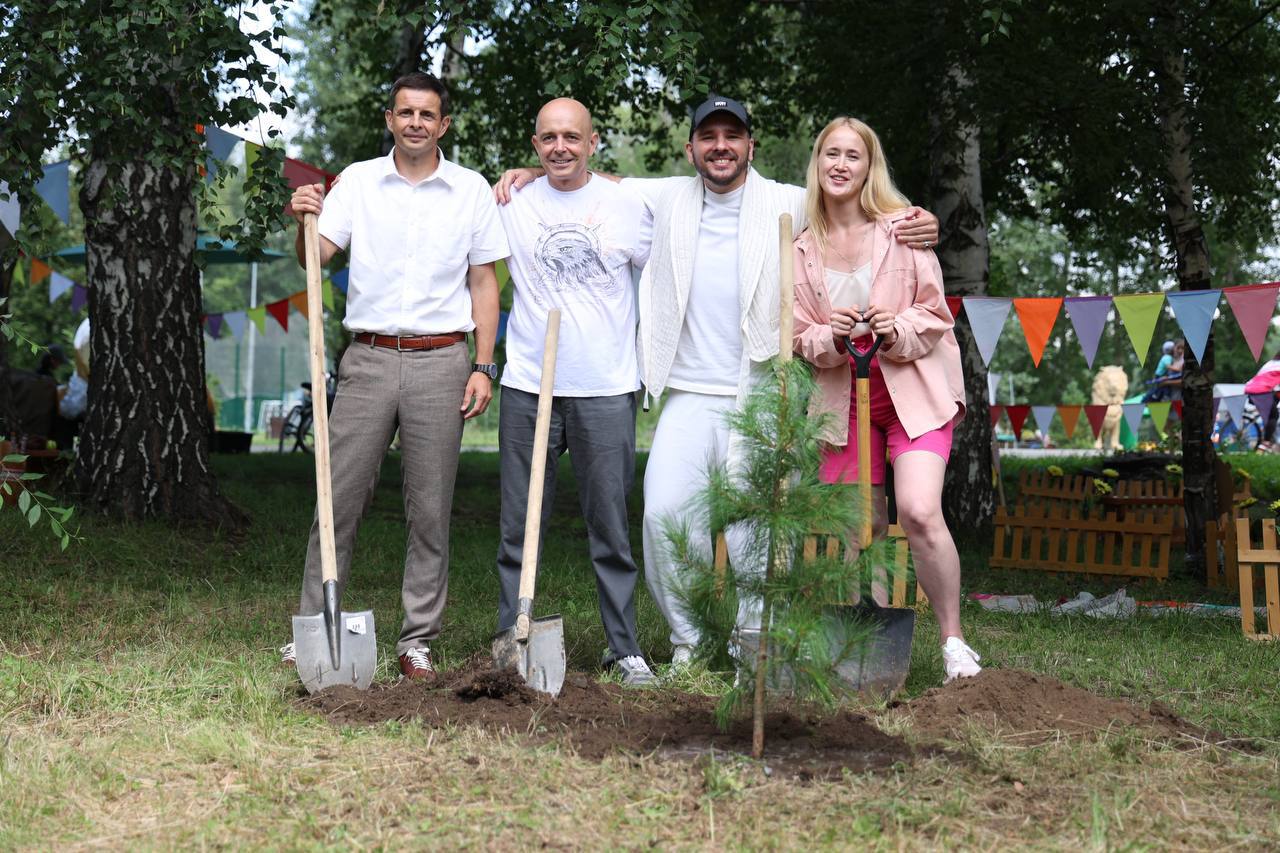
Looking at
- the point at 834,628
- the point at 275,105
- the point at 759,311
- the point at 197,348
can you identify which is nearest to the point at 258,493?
the point at 197,348

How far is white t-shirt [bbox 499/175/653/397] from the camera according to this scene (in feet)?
13.2

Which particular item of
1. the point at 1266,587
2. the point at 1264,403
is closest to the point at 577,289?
the point at 1266,587

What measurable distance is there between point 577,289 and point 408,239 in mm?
542

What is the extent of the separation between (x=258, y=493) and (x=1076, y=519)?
5.44m

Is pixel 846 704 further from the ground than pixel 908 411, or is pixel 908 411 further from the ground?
pixel 908 411

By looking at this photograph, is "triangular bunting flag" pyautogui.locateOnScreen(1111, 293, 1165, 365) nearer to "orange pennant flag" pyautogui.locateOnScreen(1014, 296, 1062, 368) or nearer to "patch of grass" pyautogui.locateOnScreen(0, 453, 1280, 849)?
"orange pennant flag" pyautogui.locateOnScreen(1014, 296, 1062, 368)

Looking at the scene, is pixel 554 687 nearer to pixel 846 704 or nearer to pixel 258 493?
pixel 846 704

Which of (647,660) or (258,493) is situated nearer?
(647,660)

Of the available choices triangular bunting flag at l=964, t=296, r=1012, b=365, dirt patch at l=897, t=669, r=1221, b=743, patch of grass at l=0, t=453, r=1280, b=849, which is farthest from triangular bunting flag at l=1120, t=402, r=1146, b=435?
dirt patch at l=897, t=669, r=1221, b=743

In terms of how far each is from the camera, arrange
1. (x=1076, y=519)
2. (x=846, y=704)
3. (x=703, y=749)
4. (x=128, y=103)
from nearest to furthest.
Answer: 1. (x=703, y=749)
2. (x=846, y=704)
3. (x=128, y=103)
4. (x=1076, y=519)

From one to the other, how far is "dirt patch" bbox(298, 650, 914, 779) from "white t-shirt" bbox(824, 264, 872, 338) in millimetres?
1233

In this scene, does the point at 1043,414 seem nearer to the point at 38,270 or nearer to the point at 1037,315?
the point at 1037,315

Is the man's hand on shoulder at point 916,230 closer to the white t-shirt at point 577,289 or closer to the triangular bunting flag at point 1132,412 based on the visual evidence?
the white t-shirt at point 577,289

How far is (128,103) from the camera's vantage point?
494 centimetres
